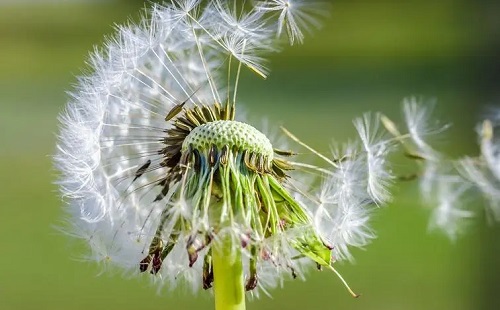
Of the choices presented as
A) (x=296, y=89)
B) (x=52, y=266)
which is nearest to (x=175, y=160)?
(x=52, y=266)

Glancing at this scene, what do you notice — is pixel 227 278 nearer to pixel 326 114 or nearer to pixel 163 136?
pixel 163 136

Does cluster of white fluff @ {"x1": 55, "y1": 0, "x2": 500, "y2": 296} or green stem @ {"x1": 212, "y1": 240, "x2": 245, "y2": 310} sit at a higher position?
cluster of white fluff @ {"x1": 55, "y1": 0, "x2": 500, "y2": 296}

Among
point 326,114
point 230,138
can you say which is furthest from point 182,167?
point 326,114

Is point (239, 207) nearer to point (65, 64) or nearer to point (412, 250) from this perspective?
point (412, 250)

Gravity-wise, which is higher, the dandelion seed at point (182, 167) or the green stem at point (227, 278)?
the dandelion seed at point (182, 167)

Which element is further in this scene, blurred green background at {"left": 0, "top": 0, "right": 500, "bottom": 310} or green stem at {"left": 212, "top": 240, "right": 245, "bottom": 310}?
blurred green background at {"left": 0, "top": 0, "right": 500, "bottom": 310}
